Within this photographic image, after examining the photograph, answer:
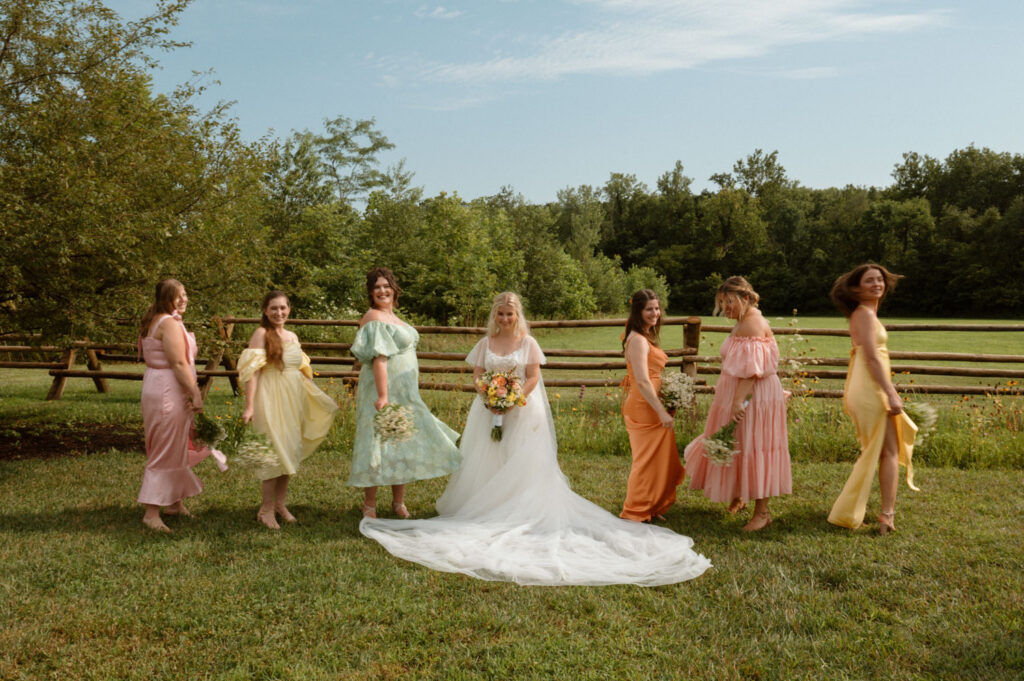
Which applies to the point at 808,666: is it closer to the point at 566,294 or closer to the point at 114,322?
the point at 114,322

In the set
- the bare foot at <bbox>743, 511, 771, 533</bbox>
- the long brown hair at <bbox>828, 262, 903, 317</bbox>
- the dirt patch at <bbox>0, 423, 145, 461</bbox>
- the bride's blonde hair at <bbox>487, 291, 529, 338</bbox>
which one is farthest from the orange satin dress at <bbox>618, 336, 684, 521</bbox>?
the dirt patch at <bbox>0, 423, 145, 461</bbox>

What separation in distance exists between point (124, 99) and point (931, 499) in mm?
9316

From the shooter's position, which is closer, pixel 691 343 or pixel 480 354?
pixel 480 354

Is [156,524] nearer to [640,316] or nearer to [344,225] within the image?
[640,316]

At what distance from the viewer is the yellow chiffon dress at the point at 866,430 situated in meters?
5.44

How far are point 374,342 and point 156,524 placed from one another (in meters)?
2.17

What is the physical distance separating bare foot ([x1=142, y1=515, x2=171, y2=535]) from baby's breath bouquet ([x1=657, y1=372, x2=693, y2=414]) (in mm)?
3941

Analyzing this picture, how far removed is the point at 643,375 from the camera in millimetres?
5617

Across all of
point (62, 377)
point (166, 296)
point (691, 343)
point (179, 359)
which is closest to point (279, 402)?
point (179, 359)

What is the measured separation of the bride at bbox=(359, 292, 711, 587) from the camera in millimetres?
4648

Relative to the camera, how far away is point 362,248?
36.2 metres

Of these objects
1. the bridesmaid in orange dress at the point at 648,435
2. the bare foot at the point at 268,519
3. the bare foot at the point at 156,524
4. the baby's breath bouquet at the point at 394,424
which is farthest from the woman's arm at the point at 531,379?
the bare foot at the point at 156,524

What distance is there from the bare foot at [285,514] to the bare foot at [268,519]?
95 millimetres

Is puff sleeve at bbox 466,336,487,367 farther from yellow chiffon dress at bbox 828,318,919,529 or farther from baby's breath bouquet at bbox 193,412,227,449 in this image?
yellow chiffon dress at bbox 828,318,919,529
